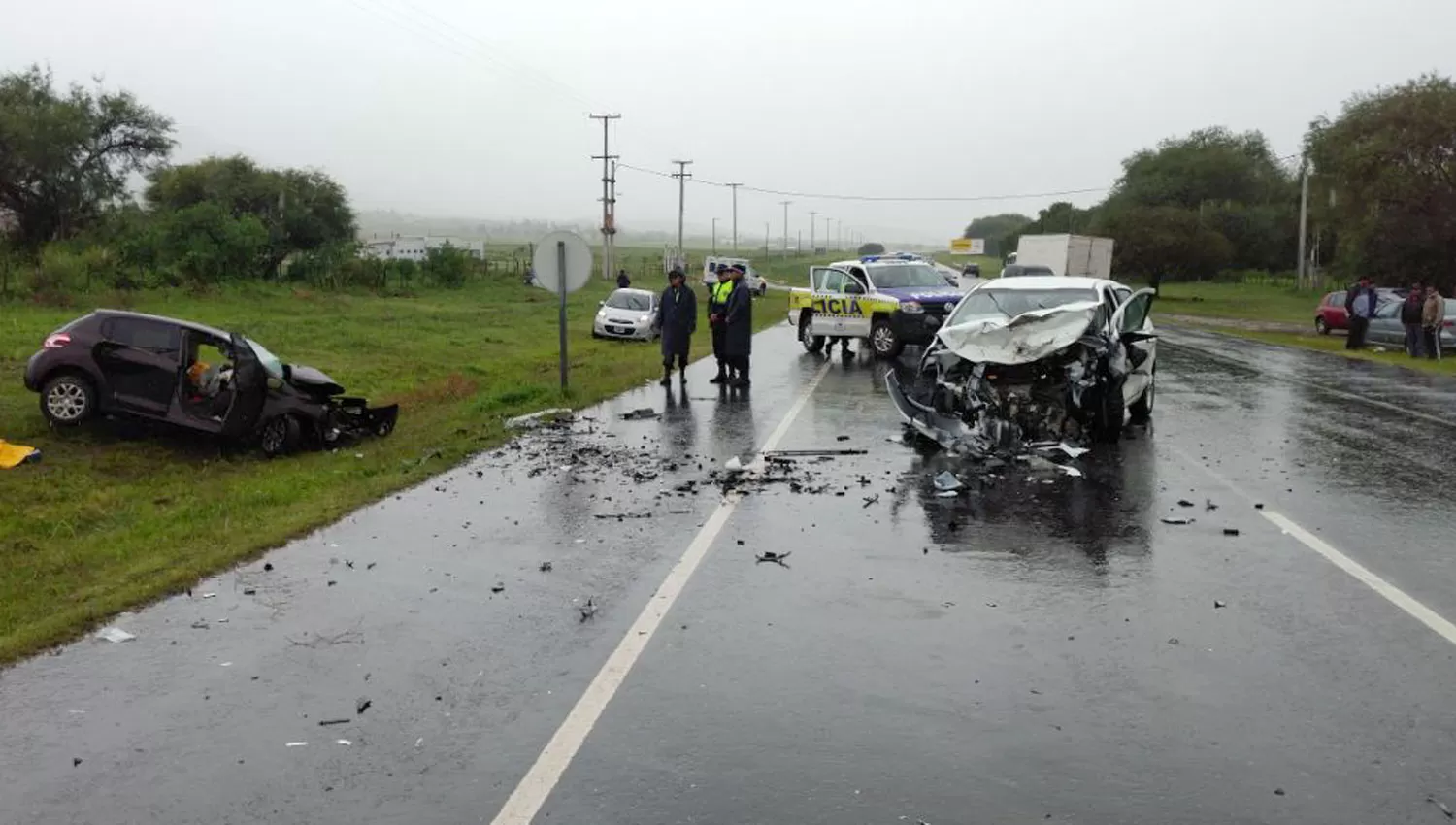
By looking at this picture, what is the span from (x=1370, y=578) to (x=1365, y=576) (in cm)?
7

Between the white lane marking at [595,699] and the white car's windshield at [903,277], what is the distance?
1603 cm

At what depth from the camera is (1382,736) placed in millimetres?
4504

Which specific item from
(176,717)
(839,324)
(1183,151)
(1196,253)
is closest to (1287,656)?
(176,717)

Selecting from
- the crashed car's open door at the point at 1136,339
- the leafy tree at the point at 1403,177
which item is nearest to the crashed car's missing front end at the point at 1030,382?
the crashed car's open door at the point at 1136,339

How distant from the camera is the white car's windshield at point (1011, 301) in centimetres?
1306

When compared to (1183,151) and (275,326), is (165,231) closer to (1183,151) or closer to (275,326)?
(275,326)

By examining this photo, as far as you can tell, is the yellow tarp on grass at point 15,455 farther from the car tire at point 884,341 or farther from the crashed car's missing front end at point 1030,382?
the car tire at point 884,341

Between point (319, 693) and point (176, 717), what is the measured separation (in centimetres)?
56

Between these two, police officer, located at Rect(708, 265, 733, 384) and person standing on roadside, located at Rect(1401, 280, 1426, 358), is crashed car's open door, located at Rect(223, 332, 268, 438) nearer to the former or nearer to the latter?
police officer, located at Rect(708, 265, 733, 384)

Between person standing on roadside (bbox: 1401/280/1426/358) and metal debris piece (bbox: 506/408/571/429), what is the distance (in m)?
19.7

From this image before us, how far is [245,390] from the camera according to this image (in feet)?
40.0

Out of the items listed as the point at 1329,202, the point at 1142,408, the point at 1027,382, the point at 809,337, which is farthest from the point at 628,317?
the point at 1329,202

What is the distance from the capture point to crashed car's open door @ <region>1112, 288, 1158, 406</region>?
12250 millimetres

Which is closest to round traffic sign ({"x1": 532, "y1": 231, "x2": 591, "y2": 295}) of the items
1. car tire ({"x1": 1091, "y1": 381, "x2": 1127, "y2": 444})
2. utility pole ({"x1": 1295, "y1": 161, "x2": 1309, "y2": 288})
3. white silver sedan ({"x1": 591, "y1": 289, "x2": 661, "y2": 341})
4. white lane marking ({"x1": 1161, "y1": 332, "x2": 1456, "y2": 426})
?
car tire ({"x1": 1091, "y1": 381, "x2": 1127, "y2": 444})
